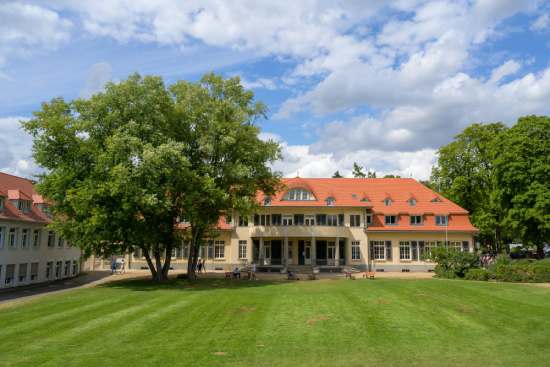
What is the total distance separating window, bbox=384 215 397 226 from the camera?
4741 cm

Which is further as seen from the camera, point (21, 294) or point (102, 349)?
point (21, 294)

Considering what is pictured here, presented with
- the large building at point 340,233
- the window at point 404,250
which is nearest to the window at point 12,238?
the large building at point 340,233

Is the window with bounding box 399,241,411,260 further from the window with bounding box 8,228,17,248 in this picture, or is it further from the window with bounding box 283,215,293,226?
the window with bounding box 8,228,17,248

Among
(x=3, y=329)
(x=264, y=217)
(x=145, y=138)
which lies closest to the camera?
(x=3, y=329)

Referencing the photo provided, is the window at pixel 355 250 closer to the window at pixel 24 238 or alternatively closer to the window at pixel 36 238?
the window at pixel 36 238

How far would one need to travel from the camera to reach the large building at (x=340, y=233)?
46.1 metres

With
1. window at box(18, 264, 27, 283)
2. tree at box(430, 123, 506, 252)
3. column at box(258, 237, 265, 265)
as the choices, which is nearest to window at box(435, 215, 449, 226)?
tree at box(430, 123, 506, 252)

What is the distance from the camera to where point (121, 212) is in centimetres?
2816

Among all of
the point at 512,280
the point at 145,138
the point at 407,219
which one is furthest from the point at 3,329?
the point at 407,219

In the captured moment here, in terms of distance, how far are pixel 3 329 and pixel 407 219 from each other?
39.2m

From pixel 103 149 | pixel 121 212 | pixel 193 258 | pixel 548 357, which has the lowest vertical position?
pixel 548 357

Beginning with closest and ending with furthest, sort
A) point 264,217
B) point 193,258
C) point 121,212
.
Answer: point 121,212 < point 193,258 < point 264,217

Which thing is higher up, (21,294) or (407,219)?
(407,219)

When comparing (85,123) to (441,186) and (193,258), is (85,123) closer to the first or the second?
(193,258)
